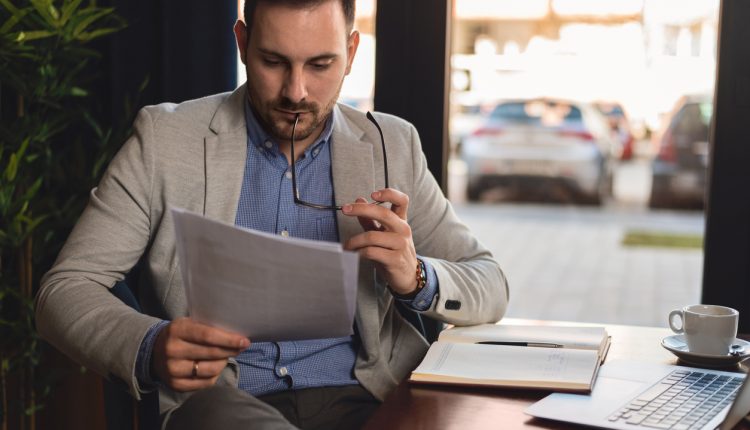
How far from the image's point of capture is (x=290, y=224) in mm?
1626

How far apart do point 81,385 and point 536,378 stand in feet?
5.30

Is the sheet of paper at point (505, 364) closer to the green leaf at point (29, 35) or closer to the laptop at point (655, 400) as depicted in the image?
the laptop at point (655, 400)

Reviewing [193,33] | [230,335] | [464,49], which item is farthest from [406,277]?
[464,49]

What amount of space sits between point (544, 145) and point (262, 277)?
7.65 meters

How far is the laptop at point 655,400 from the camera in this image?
3.53ft

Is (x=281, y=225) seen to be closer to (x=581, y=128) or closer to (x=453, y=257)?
(x=453, y=257)

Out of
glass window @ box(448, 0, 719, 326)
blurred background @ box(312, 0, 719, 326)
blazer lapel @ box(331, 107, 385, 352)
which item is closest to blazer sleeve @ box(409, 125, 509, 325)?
blazer lapel @ box(331, 107, 385, 352)

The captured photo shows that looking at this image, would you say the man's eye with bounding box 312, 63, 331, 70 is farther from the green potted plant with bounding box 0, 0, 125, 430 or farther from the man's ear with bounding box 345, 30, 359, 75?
the green potted plant with bounding box 0, 0, 125, 430

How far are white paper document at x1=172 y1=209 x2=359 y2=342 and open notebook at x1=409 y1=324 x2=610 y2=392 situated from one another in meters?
0.26

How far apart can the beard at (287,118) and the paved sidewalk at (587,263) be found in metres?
3.11

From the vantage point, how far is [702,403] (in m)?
1.17

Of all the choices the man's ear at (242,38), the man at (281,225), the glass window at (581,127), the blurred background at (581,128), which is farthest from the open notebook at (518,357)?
the glass window at (581,127)

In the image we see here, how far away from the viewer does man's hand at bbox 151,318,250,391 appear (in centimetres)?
114

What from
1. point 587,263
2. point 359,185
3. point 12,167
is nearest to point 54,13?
point 12,167
